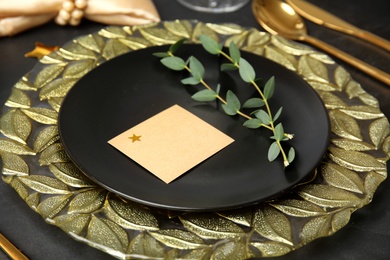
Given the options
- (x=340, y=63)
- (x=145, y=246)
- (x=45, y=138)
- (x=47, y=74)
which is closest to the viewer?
(x=145, y=246)

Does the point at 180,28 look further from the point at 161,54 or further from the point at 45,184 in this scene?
the point at 45,184

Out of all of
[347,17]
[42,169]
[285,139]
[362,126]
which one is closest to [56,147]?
[42,169]

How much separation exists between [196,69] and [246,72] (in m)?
0.06

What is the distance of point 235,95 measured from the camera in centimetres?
67

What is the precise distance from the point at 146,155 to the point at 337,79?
0.29 m

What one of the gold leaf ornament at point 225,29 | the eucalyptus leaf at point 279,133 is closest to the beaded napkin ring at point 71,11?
the gold leaf ornament at point 225,29

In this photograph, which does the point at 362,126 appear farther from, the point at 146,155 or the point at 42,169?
the point at 42,169

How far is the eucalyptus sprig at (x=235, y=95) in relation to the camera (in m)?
0.59

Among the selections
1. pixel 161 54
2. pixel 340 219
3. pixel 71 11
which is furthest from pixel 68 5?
pixel 340 219

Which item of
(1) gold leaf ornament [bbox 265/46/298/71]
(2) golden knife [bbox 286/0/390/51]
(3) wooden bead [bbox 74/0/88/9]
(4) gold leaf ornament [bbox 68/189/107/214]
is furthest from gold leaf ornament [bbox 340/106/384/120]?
(3) wooden bead [bbox 74/0/88/9]

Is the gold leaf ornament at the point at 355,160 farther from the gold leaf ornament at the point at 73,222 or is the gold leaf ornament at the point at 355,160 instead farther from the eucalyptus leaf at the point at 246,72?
the gold leaf ornament at the point at 73,222

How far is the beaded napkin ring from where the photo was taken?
855 millimetres

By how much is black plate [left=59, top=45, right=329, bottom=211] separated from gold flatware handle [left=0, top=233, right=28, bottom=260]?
0.10m

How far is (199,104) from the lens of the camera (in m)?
0.67
